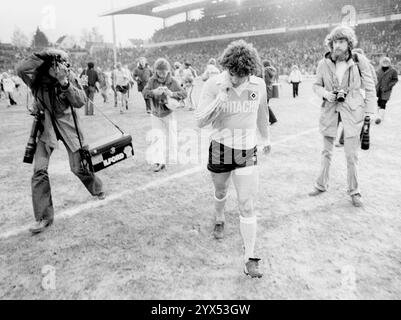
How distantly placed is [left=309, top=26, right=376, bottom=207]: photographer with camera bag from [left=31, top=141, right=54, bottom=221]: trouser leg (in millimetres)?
3254

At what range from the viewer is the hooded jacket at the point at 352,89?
3.93 m

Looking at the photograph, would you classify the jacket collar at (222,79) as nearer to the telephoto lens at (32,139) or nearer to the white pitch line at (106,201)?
the telephoto lens at (32,139)

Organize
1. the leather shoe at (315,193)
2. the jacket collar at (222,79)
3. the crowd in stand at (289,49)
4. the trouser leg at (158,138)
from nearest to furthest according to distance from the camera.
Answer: the jacket collar at (222,79)
the leather shoe at (315,193)
the trouser leg at (158,138)
the crowd in stand at (289,49)

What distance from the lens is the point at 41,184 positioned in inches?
145

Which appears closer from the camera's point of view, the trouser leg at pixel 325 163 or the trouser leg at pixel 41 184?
the trouser leg at pixel 41 184

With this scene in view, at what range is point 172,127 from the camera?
5.80m

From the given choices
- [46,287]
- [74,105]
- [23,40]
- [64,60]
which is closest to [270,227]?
[46,287]

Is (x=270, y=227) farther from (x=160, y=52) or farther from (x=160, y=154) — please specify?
(x=160, y=52)

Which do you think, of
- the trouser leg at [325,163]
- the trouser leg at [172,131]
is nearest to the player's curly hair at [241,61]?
the trouser leg at [325,163]

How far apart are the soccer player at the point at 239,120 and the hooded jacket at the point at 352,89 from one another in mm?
1476

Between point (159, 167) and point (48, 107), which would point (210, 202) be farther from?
point (48, 107)

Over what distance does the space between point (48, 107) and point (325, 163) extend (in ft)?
11.0

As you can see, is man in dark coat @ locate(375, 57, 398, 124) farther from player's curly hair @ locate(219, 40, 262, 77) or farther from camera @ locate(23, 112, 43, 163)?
camera @ locate(23, 112, 43, 163)

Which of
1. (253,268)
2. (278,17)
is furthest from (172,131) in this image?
(278,17)
